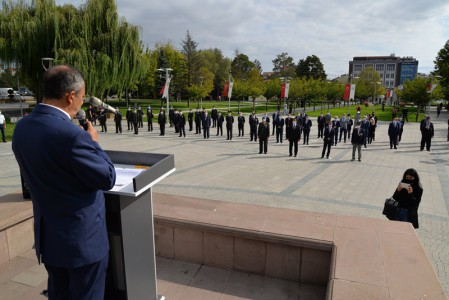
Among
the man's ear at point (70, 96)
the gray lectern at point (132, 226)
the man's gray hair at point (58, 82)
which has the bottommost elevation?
the gray lectern at point (132, 226)

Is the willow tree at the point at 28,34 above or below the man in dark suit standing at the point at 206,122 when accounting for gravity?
above

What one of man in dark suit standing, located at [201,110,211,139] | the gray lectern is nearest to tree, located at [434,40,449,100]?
man in dark suit standing, located at [201,110,211,139]

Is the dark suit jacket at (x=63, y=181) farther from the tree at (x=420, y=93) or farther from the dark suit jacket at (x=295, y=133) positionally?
the tree at (x=420, y=93)

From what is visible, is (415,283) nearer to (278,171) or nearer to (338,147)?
(278,171)

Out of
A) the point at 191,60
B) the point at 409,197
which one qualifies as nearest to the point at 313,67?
the point at 191,60

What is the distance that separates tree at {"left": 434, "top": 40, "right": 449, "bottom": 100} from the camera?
44.2 meters

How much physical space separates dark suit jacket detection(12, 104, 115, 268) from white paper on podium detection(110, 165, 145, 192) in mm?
274

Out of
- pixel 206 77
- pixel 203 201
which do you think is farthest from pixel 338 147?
pixel 206 77

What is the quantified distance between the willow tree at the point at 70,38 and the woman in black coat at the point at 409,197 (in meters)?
20.5

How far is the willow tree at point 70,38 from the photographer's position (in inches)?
786

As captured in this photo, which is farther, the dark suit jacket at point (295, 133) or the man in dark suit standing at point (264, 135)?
the man in dark suit standing at point (264, 135)

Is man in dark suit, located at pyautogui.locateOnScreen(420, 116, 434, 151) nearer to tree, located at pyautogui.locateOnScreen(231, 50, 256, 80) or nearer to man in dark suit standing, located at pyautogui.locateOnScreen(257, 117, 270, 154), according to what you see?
man in dark suit standing, located at pyautogui.locateOnScreen(257, 117, 270, 154)

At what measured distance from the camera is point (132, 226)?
241 cm

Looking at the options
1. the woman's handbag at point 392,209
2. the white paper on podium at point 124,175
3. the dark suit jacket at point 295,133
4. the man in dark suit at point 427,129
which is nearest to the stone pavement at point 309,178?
the man in dark suit at point 427,129
